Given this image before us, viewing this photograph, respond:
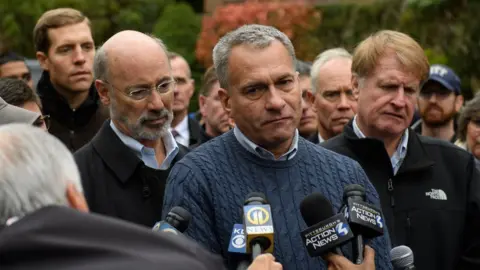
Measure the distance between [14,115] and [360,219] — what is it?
84.8 inches

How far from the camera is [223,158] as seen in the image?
5.05 m

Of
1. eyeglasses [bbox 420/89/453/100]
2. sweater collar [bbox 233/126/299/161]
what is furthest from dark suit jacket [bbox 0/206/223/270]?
eyeglasses [bbox 420/89/453/100]

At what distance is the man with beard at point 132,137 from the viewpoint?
5.73 m

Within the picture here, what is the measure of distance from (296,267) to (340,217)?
473 millimetres

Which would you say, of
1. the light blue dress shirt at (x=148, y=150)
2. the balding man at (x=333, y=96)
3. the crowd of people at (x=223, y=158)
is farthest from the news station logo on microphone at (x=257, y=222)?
the balding man at (x=333, y=96)

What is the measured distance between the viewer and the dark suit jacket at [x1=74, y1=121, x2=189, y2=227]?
570 cm

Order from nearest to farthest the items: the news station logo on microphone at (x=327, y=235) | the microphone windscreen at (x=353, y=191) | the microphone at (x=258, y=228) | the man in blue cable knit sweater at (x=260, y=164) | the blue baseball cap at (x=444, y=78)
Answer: the microphone at (x=258, y=228)
the news station logo on microphone at (x=327, y=235)
the microphone windscreen at (x=353, y=191)
the man in blue cable knit sweater at (x=260, y=164)
the blue baseball cap at (x=444, y=78)

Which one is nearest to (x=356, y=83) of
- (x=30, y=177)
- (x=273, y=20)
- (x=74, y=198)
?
(x=74, y=198)

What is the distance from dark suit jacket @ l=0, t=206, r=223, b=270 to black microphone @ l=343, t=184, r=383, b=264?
150 centimetres

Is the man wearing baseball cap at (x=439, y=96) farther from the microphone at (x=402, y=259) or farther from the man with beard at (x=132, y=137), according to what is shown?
the microphone at (x=402, y=259)

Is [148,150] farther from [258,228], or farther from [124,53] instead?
[258,228]

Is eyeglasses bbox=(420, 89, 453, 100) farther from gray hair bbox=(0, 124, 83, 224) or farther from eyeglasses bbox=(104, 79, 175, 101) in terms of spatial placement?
gray hair bbox=(0, 124, 83, 224)

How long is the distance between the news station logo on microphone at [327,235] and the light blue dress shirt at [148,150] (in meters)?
1.73

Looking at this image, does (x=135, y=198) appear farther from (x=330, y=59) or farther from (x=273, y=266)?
(x=330, y=59)
